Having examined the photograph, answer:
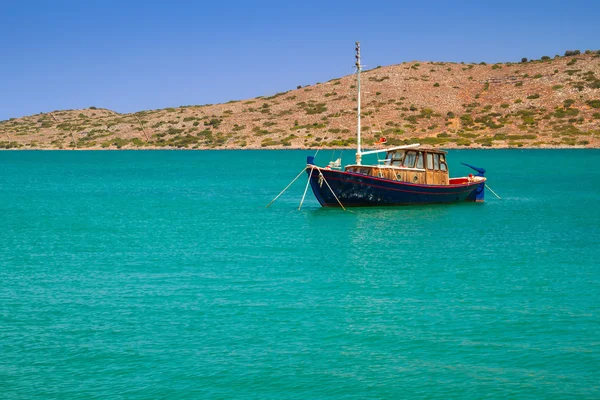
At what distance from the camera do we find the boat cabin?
4656 cm

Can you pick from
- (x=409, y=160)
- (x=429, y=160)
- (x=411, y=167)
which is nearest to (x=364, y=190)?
(x=411, y=167)

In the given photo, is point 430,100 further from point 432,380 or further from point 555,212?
point 432,380

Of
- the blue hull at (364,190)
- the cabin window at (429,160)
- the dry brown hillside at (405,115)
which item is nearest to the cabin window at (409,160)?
the cabin window at (429,160)

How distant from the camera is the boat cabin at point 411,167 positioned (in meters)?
46.6

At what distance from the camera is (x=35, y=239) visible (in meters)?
38.6

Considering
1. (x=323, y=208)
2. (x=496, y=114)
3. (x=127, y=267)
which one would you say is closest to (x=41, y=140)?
(x=496, y=114)

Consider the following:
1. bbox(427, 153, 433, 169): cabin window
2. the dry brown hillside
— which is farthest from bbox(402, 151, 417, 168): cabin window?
the dry brown hillside

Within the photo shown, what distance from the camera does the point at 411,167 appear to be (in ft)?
156

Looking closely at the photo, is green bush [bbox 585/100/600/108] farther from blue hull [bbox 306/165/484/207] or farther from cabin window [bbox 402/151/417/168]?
cabin window [bbox 402/151/417/168]

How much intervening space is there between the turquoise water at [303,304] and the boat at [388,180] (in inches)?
39.9

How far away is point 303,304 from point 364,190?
23.1 meters

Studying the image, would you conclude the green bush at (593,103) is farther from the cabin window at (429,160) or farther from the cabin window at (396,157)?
the cabin window at (396,157)

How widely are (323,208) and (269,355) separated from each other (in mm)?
29830

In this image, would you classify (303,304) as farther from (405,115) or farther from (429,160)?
(405,115)
